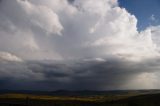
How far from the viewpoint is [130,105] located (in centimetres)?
8975

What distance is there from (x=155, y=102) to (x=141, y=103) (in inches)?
187

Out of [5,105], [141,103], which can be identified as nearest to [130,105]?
[141,103]

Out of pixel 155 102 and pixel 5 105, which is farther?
pixel 155 102

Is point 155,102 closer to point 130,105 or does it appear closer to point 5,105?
point 130,105

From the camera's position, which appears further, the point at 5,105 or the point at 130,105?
the point at 130,105

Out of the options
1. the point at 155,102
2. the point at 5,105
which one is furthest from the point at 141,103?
the point at 5,105

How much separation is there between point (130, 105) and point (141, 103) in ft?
21.5

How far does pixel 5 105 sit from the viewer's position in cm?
7081

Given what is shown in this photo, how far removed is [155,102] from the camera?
9256 cm

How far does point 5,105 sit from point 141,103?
47.1 m

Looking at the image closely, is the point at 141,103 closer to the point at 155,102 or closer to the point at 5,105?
the point at 155,102

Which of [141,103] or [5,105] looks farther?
[141,103]
